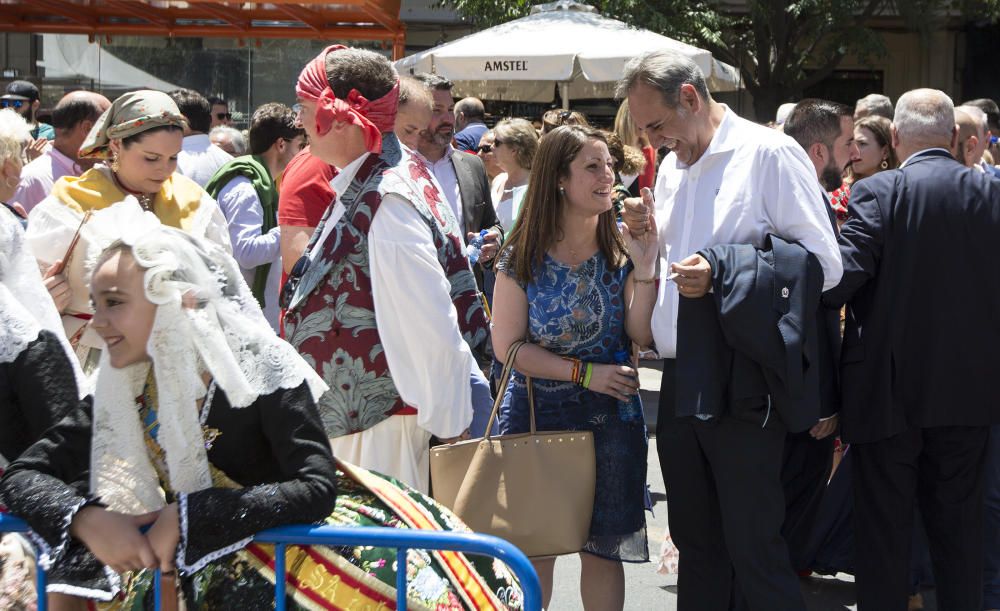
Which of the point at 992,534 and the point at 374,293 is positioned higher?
the point at 374,293

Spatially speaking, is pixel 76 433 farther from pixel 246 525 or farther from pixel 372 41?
pixel 372 41

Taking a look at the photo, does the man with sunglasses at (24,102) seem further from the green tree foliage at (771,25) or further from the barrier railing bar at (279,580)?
the barrier railing bar at (279,580)

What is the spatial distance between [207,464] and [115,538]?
22 cm

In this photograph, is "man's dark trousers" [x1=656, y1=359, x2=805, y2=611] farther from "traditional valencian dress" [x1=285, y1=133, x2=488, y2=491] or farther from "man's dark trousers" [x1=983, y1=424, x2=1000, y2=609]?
"man's dark trousers" [x1=983, y1=424, x2=1000, y2=609]

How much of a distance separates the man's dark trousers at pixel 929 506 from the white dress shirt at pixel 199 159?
4.16m

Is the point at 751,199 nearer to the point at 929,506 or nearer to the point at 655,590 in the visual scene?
the point at 929,506

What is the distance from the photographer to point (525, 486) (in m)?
3.61

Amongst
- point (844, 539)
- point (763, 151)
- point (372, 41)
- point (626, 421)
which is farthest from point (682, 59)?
point (372, 41)

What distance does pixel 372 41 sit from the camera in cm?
1160

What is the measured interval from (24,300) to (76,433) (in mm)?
619

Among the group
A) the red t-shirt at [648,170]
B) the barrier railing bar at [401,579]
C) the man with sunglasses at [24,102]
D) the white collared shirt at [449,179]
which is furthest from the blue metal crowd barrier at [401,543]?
the man with sunglasses at [24,102]

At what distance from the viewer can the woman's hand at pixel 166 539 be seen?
219 cm

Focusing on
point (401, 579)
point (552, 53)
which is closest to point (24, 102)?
point (552, 53)

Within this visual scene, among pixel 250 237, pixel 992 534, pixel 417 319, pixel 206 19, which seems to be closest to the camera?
pixel 417 319
